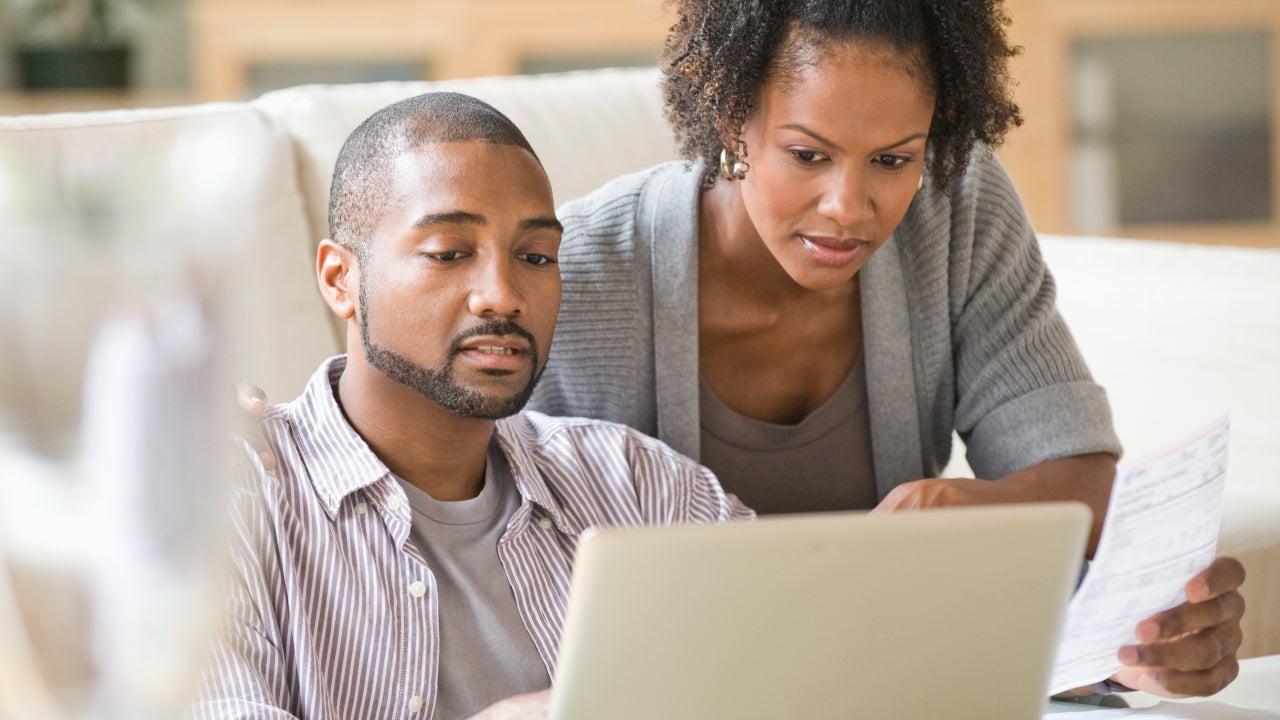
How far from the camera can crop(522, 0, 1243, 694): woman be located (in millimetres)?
1377

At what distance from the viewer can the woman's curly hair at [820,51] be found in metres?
1.31

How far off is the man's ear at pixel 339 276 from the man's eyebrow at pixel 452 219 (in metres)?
0.09

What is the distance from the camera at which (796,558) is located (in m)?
0.66

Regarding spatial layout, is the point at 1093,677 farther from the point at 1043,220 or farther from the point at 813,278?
the point at 1043,220

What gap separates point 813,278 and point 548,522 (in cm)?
36

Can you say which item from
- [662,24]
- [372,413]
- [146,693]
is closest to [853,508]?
[372,413]

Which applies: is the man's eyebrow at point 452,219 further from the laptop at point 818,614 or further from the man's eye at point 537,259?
the laptop at point 818,614

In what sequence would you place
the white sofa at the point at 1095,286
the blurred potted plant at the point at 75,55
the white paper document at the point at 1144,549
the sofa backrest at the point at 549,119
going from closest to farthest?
the white paper document at the point at 1144,549 < the white sofa at the point at 1095,286 < the sofa backrest at the point at 549,119 < the blurred potted plant at the point at 75,55

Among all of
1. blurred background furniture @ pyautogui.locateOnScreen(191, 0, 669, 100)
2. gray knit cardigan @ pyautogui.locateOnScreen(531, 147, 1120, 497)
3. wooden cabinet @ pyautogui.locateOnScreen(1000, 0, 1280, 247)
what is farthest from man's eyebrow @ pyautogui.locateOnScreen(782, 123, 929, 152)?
wooden cabinet @ pyautogui.locateOnScreen(1000, 0, 1280, 247)

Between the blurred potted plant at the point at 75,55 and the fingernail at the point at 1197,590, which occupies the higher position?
the blurred potted plant at the point at 75,55

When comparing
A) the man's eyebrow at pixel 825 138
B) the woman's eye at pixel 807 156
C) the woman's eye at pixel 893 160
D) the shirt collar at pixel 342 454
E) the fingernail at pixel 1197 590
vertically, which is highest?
the man's eyebrow at pixel 825 138

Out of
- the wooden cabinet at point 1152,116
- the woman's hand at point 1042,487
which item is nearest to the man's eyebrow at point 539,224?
the woman's hand at point 1042,487

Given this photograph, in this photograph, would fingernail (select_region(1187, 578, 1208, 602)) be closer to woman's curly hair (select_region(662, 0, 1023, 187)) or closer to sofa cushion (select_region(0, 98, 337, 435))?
woman's curly hair (select_region(662, 0, 1023, 187))

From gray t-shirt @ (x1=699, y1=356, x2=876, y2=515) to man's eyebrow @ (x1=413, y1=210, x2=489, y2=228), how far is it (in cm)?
50
